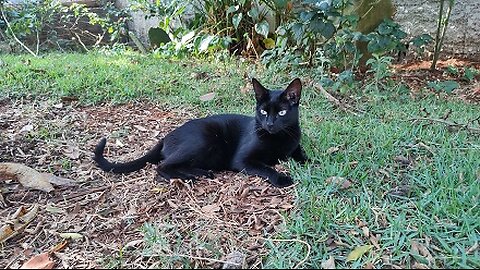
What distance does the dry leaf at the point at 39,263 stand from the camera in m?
1.54

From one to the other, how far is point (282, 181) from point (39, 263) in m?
1.07

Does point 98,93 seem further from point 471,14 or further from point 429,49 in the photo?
point 471,14

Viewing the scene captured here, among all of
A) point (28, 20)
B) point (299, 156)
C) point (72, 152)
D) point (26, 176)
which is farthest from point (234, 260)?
point (28, 20)

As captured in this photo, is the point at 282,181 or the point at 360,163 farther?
the point at 360,163

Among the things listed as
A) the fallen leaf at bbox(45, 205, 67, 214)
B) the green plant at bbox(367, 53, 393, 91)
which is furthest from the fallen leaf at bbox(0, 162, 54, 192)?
the green plant at bbox(367, 53, 393, 91)

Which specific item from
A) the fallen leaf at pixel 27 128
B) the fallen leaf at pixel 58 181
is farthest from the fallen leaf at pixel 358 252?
the fallen leaf at pixel 27 128

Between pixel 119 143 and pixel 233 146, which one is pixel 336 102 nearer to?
pixel 233 146

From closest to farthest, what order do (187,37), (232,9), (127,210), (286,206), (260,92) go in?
1. (286,206)
2. (127,210)
3. (260,92)
4. (232,9)
5. (187,37)

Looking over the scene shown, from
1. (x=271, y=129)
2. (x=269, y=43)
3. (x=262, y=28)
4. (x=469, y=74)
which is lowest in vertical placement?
(x=469, y=74)

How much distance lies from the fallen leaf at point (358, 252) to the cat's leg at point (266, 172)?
595mm

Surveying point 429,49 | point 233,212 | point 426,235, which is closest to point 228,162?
point 233,212

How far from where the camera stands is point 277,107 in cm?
243

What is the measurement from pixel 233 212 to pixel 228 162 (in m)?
0.57

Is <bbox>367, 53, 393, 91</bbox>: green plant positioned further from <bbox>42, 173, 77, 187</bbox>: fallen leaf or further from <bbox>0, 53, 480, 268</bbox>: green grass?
<bbox>42, 173, 77, 187</bbox>: fallen leaf
